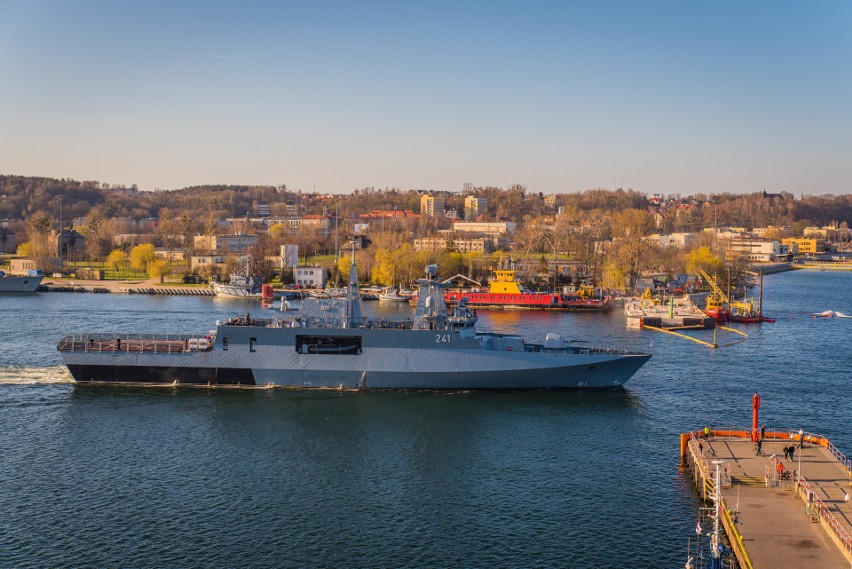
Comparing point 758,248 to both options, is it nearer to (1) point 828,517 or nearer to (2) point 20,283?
(2) point 20,283

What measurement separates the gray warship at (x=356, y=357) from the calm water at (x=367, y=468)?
79cm

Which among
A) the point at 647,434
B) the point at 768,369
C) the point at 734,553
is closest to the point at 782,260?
the point at 768,369

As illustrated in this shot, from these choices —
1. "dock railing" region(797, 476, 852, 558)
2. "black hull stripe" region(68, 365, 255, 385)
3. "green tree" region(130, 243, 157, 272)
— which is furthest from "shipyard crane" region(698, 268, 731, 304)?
"green tree" region(130, 243, 157, 272)

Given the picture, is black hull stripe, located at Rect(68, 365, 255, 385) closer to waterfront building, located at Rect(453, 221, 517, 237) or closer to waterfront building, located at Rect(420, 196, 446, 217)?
waterfront building, located at Rect(453, 221, 517, 237)

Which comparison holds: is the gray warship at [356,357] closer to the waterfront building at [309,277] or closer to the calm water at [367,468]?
the calm water at [367,468]

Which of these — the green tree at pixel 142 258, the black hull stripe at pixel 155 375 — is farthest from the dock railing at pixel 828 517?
the green tree at pixel 142 258

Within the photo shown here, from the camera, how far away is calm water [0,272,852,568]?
68.1 feet

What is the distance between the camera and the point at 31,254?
98.7 meters

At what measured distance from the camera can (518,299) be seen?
69.8 m

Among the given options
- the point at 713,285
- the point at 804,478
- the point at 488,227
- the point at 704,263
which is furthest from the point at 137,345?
the point at 488,227

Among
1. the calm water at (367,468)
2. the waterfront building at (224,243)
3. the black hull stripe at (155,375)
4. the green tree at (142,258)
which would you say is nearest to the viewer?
the calm water at (367,468)

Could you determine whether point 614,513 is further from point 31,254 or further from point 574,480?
point 31,254

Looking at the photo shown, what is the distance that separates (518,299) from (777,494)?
48.1 m

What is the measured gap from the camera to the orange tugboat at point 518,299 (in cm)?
6938
